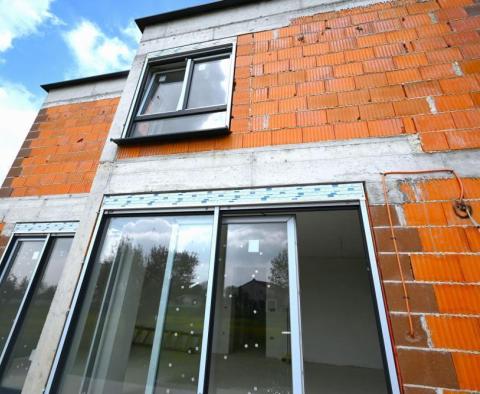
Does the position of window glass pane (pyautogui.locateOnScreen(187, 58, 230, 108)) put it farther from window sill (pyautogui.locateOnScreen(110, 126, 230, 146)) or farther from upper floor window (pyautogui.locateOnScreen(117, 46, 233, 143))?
window sill (pyautogui.locateOnScreen(110, 126, 230, 146))

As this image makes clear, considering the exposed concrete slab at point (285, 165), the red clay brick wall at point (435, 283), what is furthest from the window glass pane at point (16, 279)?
the red clay brick wall at point (435, 283)

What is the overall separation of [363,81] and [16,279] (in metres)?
5.09

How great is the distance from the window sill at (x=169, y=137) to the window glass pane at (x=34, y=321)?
1.83m

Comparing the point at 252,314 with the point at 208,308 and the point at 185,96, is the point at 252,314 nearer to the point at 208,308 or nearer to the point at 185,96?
the point at 208,308

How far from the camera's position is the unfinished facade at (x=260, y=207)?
1.74m

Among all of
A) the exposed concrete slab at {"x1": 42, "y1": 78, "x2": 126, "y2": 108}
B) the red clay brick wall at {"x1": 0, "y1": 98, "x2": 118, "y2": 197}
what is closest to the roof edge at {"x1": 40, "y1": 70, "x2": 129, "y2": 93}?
the exposed concrete slab at {"x1": 42, "y1": 78, "x2": 126, "y2": 108}

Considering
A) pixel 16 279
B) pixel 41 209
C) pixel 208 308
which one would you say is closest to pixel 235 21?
pixel 208 308

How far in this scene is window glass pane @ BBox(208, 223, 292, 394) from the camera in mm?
1837

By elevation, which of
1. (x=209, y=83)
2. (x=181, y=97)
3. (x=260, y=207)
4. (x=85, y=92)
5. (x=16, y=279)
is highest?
(x=85, y=92)

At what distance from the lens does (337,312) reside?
6.89 metres

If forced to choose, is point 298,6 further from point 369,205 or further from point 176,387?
point 176,387

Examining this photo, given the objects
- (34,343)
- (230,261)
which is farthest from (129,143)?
(34,343)

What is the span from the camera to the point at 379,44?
254 centimetres

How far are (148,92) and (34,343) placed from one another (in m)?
3.60
